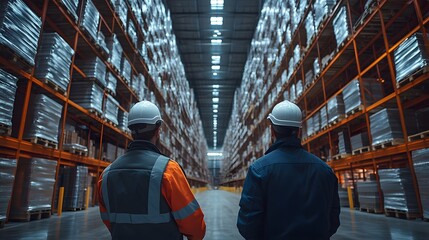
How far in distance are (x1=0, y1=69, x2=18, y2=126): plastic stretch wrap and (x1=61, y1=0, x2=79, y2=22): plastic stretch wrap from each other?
245 cm

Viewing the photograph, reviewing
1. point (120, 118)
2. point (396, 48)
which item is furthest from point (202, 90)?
point (396, 48)

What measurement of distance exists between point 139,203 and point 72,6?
21.5 ft

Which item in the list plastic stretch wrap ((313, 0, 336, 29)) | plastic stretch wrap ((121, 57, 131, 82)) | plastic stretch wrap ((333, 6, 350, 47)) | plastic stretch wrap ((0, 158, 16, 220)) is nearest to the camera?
plastic stretch wrap ((0, 158, 16, 220))

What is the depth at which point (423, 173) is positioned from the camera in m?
4.68

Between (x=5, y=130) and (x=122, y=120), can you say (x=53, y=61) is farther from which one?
(x=122, y=120)

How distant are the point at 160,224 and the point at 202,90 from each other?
106 ft

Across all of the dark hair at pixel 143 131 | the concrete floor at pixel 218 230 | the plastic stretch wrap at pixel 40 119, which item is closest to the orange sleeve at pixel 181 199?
the dark hair at pixel 143 131

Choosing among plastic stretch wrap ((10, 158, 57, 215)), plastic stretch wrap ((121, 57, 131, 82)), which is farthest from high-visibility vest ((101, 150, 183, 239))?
plastic stretch wrap ((121, 57, 131, 82))

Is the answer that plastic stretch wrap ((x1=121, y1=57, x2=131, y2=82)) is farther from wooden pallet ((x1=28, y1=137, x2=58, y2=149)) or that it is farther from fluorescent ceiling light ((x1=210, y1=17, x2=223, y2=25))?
fluorescent ceiling light ((x1=210, y1=17, x2=223, y2=25))

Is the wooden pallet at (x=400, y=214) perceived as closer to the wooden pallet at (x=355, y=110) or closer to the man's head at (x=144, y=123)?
the wooden pallet at (x=355, y=110)

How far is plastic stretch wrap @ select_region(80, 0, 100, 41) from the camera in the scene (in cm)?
700

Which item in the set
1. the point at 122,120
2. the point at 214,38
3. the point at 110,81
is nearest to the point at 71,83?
the point at 110,81

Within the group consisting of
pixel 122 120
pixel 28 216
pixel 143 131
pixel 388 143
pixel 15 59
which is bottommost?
pixel 28 216

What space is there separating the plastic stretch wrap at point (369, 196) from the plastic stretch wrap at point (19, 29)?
731cm
